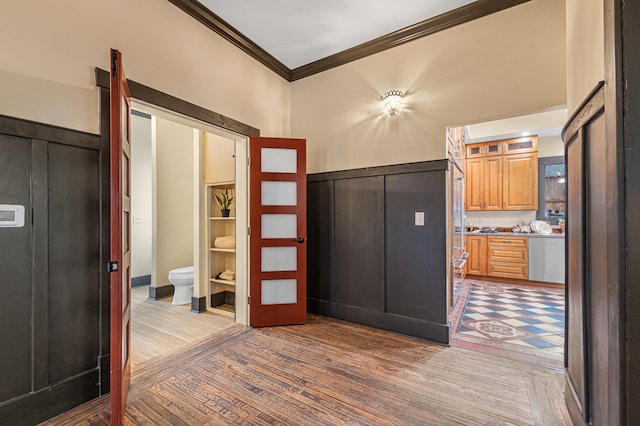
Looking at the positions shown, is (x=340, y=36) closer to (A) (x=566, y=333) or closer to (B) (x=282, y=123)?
(B) (x=282, y=123)

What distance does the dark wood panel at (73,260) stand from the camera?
1.79 meters

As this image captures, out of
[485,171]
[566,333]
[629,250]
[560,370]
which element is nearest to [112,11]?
[629,250]

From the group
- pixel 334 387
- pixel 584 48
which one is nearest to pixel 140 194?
pixel 334 387

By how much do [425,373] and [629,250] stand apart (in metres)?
1.79

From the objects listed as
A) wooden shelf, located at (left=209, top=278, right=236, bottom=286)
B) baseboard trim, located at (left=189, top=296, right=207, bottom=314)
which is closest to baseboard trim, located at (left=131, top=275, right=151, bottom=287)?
baseboard trim, located at (left=189, top=296, right=207, bottom=314)

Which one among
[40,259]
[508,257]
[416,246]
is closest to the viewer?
[40,259]

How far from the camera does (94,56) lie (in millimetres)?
1993

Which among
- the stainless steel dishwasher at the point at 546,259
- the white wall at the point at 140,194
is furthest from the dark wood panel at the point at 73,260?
the stainless steel dishwasher at the point at 546,259

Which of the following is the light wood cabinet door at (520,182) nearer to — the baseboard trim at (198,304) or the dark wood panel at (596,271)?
the dark wood panel at (596,271)

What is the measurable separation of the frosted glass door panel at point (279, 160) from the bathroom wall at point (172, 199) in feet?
7.08

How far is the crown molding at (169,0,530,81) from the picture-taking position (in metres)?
2.58

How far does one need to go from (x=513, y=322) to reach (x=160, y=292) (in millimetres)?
4900

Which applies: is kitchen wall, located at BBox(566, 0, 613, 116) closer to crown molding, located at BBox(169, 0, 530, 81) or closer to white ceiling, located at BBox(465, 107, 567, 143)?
crown molding, located at BBox(169, 0, 530, 81)

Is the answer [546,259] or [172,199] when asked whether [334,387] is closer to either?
[172,199]
